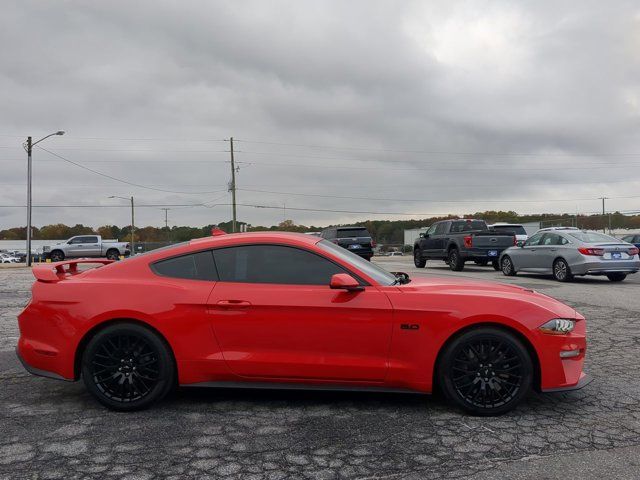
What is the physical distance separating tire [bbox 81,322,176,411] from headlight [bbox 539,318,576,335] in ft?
8.91

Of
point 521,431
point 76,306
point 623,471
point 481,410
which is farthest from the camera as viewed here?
point 76,306

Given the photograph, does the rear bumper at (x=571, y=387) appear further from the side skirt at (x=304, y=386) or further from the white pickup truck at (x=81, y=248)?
the white pickup truck at (x=81, y=248)

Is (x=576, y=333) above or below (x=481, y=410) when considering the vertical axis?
above

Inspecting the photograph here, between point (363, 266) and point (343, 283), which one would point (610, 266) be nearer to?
point (363, 266)

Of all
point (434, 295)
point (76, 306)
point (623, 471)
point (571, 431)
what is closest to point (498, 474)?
point (623, 471)

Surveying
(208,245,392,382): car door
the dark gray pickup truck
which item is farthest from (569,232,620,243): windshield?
(208,245,392,382): car door

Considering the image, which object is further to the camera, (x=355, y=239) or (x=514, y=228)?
(x=514, y=228)

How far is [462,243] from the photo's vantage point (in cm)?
1828

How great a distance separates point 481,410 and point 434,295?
34.0 inches

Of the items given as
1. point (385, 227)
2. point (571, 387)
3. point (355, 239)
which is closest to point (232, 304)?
point (571, 387)

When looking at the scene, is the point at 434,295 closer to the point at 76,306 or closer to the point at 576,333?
the point at 576,333

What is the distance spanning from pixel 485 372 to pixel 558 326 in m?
0.62

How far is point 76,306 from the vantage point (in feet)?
13.3

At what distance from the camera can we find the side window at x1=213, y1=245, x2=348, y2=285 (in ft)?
13.2
